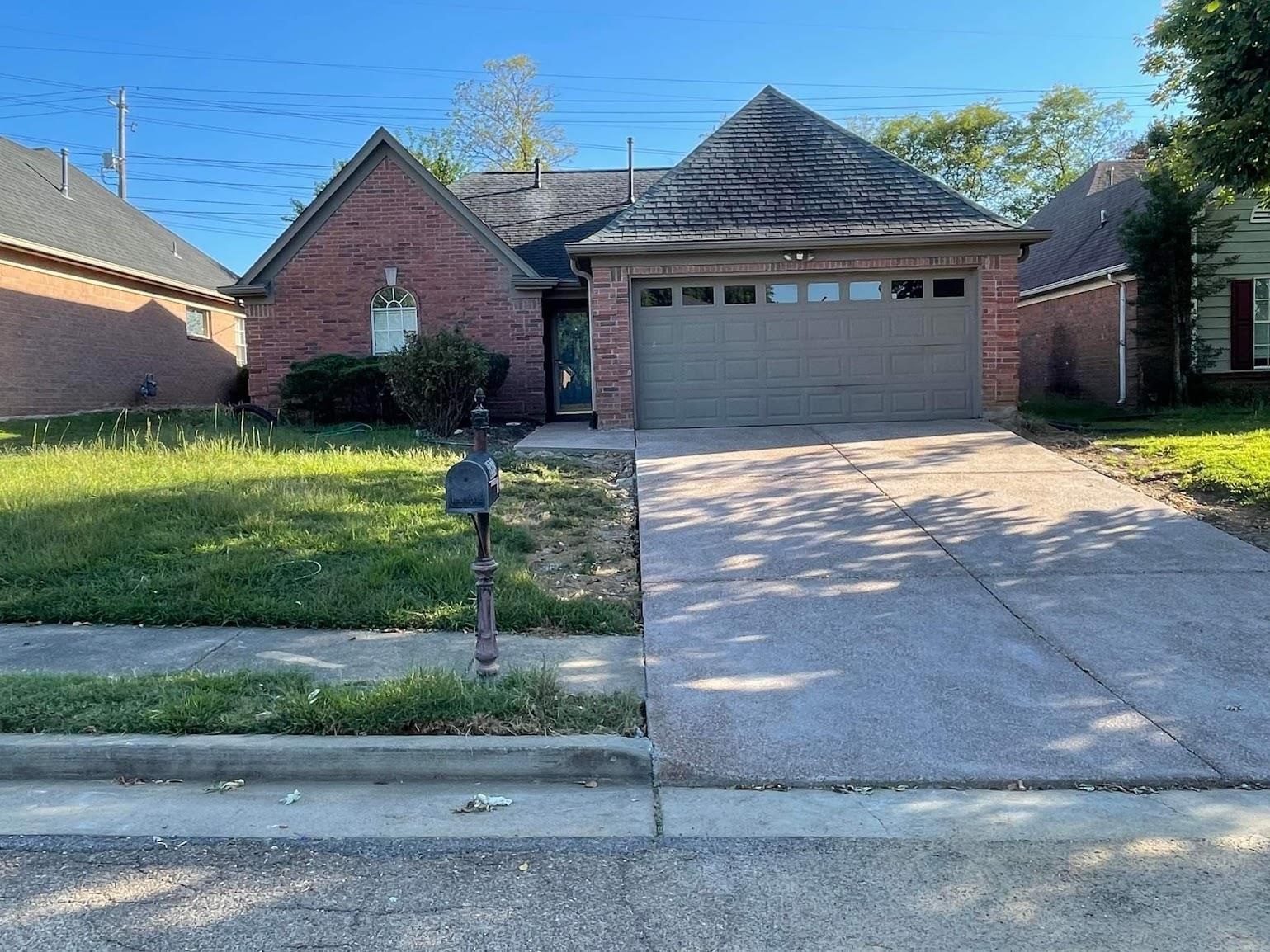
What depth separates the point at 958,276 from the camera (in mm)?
14297

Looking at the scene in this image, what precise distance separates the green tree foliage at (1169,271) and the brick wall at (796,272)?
185 inches

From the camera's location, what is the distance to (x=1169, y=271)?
56.1ft

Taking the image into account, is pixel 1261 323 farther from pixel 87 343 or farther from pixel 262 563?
pixel 87 343

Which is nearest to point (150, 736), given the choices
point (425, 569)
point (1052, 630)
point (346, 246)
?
point (425, 569)

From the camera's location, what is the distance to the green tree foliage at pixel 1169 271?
55.3 ft

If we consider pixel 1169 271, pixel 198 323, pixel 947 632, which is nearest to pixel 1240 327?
pixel 1169 271

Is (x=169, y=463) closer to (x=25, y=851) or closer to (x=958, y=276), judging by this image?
(x=25, y=851)

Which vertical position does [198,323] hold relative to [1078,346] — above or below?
above

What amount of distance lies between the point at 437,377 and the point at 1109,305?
539 inches

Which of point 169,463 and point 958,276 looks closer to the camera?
point 169,463

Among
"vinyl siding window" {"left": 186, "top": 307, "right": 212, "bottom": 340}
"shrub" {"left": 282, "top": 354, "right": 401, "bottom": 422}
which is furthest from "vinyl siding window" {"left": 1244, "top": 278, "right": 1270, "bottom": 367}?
"vinyl siding window" {"left": 186, "top": 307, "right": 212, "bottom": 340}

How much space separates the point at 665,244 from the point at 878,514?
6430mm

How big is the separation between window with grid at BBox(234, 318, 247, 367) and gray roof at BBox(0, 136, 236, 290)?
1.27m

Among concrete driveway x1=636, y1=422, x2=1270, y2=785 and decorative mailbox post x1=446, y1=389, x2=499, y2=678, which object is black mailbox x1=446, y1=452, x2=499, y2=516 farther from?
concrete driveway x1=636, y1=422, x2=1270, y2=785
